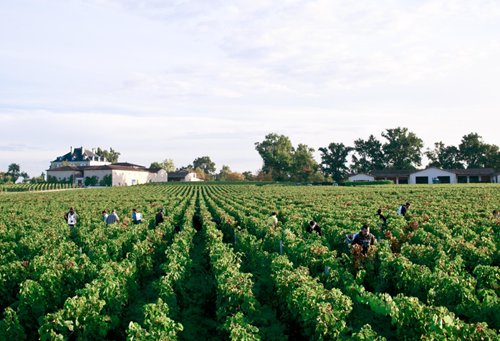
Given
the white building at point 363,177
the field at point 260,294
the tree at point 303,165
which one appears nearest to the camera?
the field at point 260,294

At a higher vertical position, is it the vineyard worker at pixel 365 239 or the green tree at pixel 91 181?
the green tree at pixel 91 181

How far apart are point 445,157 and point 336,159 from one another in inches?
1346

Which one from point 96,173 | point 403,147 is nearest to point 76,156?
point 96,173

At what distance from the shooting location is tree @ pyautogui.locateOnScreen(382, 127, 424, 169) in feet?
369

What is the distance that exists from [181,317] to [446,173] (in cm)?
9180

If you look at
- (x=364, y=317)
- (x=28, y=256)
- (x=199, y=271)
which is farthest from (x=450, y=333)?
(x=28, y=256)

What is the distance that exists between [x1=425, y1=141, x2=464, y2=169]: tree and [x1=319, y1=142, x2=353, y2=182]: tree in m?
25.9

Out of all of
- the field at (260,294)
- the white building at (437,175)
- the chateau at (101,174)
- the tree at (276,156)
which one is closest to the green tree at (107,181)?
the chateau at (101,174)

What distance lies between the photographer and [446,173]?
281ft

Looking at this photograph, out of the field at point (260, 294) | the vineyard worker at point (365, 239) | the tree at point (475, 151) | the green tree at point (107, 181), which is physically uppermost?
the tree at point (475, 151)

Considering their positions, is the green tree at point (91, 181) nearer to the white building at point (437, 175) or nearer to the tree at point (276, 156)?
the tree at point (276, 156)

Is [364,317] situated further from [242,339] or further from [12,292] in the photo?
[12,292]

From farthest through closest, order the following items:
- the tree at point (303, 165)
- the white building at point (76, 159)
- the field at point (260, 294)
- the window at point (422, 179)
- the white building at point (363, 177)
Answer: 1. the white building at point (76, 159)
2. the tree at point (303, 165)
3. the white building at point (363, 177)
4. the window at point (422, 179)
5. the field at point (260, 294)

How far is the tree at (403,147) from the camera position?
11250 centimetres
